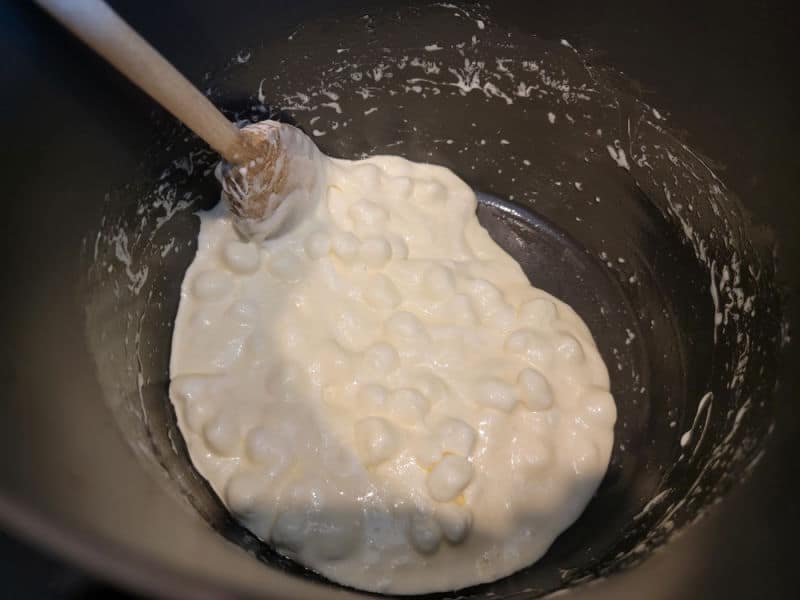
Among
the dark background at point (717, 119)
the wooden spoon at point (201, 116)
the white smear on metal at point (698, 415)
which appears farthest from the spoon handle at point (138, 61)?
the white smear on metal at point (698, 415)

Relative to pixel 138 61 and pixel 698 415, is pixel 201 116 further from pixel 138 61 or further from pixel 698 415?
Answer: pixel 698 415

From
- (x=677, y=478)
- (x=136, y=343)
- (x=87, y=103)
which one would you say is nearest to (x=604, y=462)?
(x=677, y=478)

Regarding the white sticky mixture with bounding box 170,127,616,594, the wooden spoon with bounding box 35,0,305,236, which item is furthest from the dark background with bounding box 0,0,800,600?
the white sticky mixture with bounding box 170,127,616,594

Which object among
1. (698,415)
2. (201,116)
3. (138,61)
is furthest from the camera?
(698,415)

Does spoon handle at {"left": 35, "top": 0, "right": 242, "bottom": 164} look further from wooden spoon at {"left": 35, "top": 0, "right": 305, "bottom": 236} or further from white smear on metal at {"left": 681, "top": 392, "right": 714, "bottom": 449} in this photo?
white smear on metal at {"left": 681, "top": 392, "right": 714, "bottom": 449}

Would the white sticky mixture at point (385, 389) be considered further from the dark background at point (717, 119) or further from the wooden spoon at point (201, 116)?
the dark background at point (717, 119)

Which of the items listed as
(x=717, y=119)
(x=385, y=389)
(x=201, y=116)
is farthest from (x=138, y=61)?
(x=717, y=119)

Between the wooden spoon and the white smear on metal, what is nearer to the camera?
the wooden spoon
